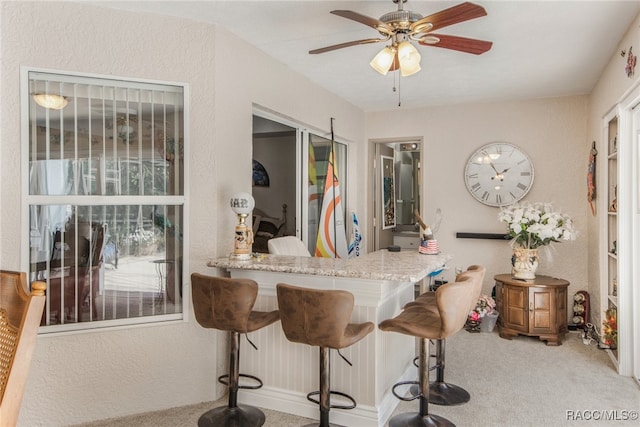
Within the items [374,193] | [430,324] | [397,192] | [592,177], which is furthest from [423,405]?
[397,192]

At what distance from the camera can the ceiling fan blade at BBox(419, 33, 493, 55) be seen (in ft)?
7.75

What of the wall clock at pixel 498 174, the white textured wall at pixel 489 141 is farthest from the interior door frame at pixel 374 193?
the wall clock at pixel 498 174

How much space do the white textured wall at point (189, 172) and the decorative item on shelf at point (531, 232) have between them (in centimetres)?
266

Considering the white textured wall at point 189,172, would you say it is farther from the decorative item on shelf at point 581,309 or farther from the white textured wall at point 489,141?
the decorative item on shelf at point 581,309

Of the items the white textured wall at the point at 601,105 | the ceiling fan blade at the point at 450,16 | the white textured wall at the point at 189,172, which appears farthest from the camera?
the white textured wall at the point at 601,105

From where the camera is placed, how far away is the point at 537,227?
4090mm

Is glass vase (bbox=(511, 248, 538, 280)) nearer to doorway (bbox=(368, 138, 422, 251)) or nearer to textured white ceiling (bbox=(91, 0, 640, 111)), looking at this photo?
doorway (bbox=(368, 138, 422, 251))

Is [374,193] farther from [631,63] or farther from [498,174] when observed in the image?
[631,63]

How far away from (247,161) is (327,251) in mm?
1759

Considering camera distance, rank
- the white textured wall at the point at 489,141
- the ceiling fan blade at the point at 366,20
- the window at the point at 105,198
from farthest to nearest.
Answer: the white textured wall at the point at 489,141, the window at the point at 105,198, the ceiling fan blade at the point at 366,20

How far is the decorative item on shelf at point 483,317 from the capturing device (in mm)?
4410

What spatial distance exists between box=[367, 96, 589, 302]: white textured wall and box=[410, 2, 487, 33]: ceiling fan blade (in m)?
3.07

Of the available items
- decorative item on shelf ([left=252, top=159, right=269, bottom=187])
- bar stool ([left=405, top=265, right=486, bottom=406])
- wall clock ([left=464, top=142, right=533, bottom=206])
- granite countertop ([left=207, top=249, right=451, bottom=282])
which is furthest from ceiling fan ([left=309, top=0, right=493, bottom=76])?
wall clock ([left=464, top=142, right=533, bottom=206])

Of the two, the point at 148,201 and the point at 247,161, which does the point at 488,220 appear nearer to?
the point at 247,161
